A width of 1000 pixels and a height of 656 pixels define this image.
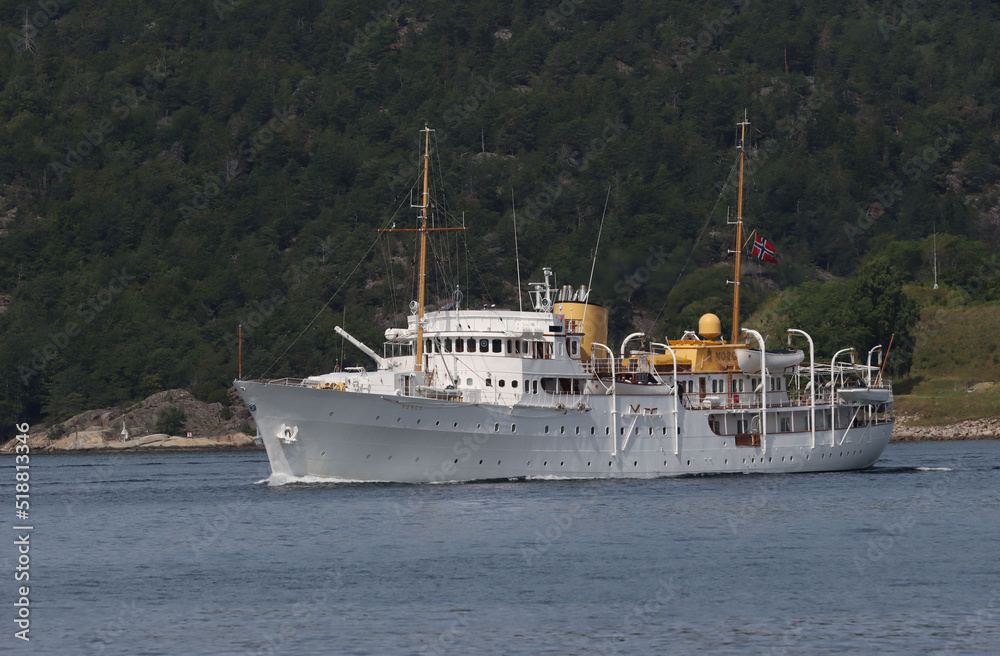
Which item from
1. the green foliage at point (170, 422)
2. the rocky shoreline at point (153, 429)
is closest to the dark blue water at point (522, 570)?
the rocky shoreline at point (153, 429)

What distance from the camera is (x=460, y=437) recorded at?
165 feet

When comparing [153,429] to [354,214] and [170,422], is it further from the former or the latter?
[354,214]

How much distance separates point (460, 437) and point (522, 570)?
14.6 m

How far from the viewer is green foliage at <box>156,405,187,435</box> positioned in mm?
113812

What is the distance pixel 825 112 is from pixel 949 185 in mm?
21375

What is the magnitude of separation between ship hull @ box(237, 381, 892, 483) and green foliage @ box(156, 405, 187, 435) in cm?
6413

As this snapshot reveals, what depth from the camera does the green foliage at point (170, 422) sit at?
373 ft

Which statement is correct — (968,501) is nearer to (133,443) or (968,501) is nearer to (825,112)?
(133,443)

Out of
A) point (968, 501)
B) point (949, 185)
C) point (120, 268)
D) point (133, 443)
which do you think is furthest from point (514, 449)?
point (949, 185)

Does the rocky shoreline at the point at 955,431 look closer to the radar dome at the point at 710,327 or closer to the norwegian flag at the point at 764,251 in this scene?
the norwegian flag at the point at 764,251

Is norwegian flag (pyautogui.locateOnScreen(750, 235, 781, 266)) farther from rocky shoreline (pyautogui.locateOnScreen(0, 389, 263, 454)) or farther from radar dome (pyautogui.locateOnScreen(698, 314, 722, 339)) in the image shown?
rocky shoreline (pyautogui.locateOnScreen(0, 389, 263, 454))

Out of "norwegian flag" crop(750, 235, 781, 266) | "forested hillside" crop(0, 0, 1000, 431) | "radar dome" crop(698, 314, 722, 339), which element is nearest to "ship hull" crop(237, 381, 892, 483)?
"radar dome" crop(698, 314, 722, 339)

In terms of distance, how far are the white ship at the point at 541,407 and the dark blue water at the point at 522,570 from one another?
128 centimetres

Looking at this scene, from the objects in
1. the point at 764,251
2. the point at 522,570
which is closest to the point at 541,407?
the point at 764,251
